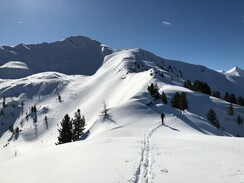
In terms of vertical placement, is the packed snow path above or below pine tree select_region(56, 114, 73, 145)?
above

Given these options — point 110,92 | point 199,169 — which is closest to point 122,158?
point 199,169

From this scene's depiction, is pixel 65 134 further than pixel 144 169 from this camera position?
Yes

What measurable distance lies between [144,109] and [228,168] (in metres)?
48.6

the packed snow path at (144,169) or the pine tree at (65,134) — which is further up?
the packed snow path at (144,169)

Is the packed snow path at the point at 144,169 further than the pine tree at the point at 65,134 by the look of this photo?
No

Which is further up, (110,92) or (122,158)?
(122,158)

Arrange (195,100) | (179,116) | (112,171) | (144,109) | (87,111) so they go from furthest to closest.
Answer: (87,111) < (195,100) < (144,109) < (179,116) < (112,171)

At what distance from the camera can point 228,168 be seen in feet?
55.0

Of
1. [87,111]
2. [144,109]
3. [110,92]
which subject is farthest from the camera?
[110,92]

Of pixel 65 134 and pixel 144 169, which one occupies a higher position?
pixel 144 169

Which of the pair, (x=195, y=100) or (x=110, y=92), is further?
(x=110, y=92)

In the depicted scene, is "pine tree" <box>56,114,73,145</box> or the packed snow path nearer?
the packed snow path

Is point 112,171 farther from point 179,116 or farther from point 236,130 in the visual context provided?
point 236,130

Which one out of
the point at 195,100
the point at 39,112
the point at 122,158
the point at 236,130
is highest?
the point at 122,158
